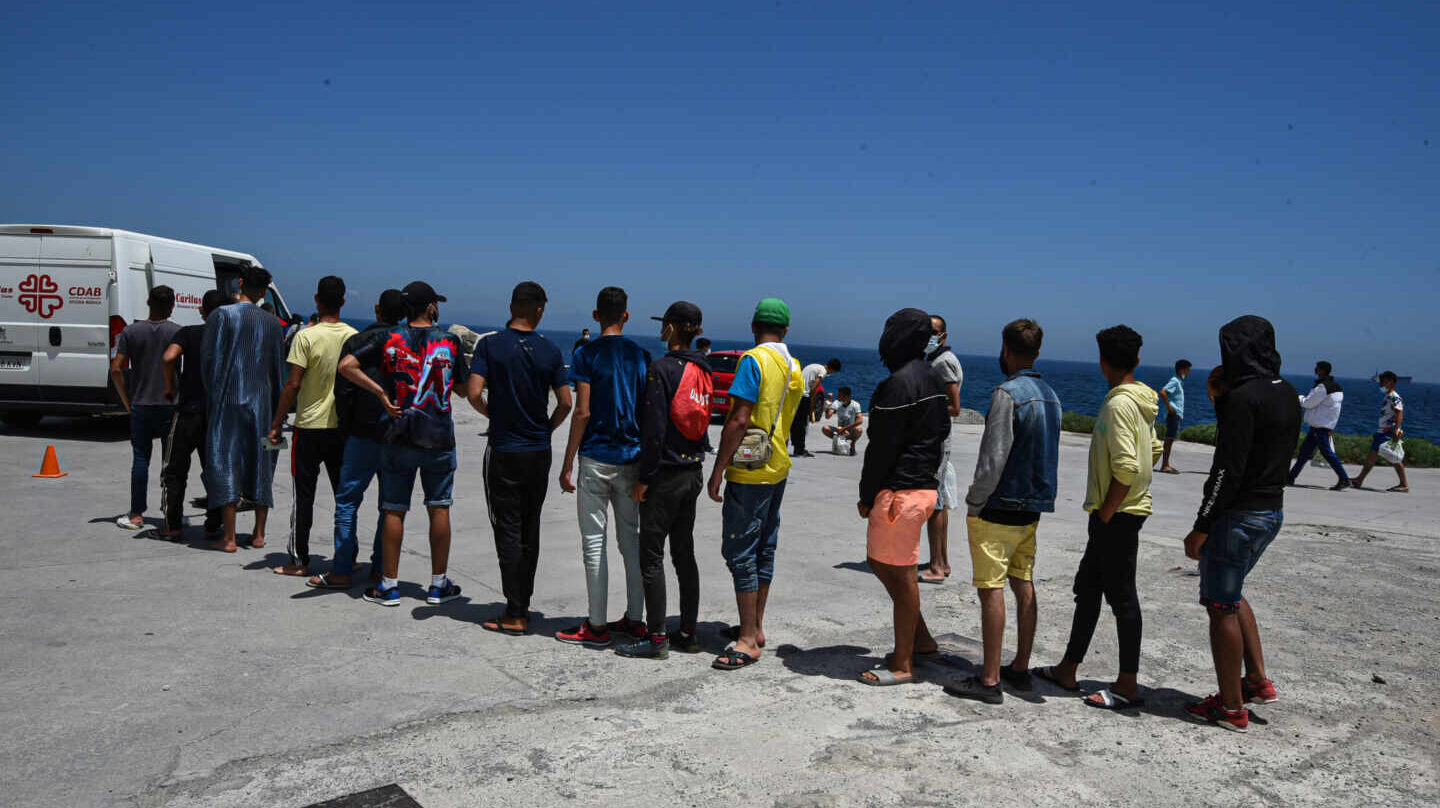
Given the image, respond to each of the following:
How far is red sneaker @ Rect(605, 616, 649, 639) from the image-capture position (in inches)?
209

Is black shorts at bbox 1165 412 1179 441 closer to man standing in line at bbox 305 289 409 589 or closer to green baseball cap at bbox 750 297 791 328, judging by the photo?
green baseball cap at bbox 750 297 791 328

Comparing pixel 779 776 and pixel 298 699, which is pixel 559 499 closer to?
pixel 298 699

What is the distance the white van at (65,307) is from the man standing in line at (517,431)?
362 inches

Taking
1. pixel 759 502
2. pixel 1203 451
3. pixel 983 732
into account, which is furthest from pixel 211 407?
pixel 1203 451

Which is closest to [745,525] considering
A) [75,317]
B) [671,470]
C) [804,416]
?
[671,470]

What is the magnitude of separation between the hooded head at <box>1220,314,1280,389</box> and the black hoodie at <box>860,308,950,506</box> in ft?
4.42

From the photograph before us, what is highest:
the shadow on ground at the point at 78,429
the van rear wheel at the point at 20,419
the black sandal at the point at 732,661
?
the black sandal at the point at 732,661

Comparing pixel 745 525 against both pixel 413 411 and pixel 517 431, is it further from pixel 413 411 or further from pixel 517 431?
pixel 413 411

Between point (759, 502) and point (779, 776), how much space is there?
1.63 meters

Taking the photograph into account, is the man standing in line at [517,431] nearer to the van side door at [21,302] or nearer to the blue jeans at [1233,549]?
the blue jeans at [1233,549]

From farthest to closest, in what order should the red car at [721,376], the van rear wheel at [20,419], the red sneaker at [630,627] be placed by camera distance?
the red car at [721,376] < the van rear wheel at [20,419] < the red sneaker at [630,627]


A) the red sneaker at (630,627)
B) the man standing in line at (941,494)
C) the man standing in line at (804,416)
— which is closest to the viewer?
the red sneaker at (630,627)

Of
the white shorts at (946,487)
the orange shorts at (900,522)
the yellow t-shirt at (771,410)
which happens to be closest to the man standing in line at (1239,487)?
the orange shorts at (900,522)

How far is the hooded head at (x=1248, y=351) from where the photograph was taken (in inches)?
168
